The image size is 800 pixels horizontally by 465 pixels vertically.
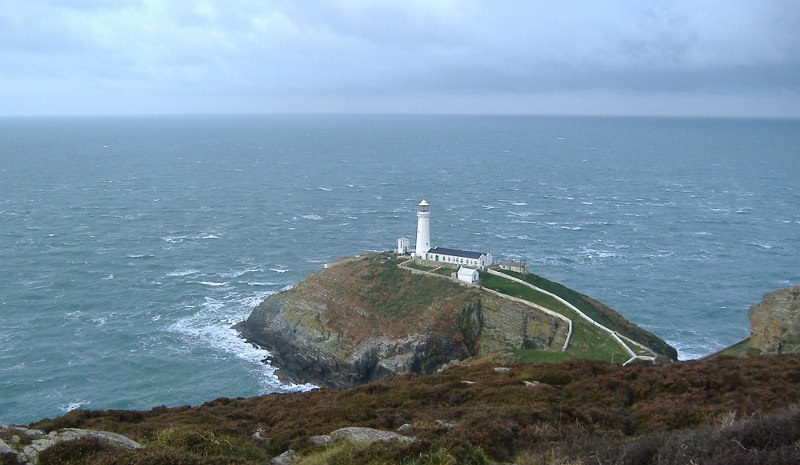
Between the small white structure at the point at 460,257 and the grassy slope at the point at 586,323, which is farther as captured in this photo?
the small white structure at the point at 460,257

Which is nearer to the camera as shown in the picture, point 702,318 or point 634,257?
point 702,318

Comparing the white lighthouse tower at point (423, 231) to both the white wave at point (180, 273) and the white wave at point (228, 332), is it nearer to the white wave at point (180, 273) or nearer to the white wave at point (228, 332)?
the white wave at point (228, 332)

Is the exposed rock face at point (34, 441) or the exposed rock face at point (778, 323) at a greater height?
the exposed rock face at point (34, 441)

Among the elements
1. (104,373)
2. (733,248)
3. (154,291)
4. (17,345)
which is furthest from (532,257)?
(17,345)

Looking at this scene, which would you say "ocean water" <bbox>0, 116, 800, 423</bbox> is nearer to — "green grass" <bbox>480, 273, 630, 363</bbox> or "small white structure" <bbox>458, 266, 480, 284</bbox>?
"green grass" <bbox>480, 273, 630, 363</bbox>

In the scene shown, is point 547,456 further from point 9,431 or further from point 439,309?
point 439,309

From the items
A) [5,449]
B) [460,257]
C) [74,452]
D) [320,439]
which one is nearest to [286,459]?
[320,439]

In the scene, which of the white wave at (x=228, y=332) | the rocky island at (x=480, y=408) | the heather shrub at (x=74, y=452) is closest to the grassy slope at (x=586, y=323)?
the rocky island at (x=480, y=408)

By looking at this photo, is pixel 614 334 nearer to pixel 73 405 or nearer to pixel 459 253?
pixel 459 253
